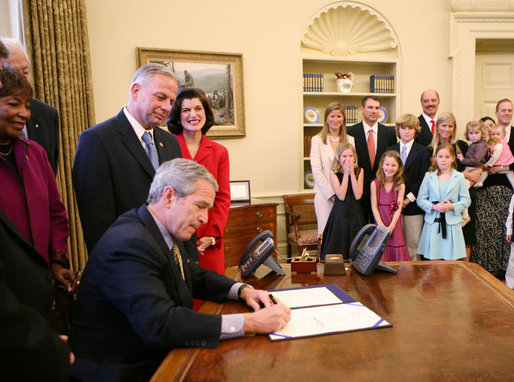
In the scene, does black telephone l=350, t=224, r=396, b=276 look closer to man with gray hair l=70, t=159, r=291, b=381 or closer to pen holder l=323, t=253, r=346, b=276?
pen holder l=323, t=253, r=346, b=276

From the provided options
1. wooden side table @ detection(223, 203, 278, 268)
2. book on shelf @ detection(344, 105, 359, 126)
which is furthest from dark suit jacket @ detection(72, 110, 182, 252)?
book on shelf @ detection(344, 105, 359, 126)

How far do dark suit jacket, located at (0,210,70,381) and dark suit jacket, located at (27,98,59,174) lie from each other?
Answer: 1.34 metres

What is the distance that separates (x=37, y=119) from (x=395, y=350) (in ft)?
6.28

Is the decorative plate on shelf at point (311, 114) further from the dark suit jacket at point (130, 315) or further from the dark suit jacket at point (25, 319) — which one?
the dark suit jacket at point (25, 319)

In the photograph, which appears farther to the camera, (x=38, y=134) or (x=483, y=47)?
(x=483, y=47)

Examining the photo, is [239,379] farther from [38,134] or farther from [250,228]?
[250,228]

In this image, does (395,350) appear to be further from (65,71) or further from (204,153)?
(65,71)

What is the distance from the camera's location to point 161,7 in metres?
4.65

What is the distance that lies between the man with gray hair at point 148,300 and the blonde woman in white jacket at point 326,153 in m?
2.38

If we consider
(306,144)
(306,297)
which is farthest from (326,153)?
(306,297)

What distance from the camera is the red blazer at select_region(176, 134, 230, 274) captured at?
243 centimetres

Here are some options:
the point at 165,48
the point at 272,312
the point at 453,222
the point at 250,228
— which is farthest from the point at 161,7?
the point at 272,312

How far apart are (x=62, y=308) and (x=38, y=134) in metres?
0.89

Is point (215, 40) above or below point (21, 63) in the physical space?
above
